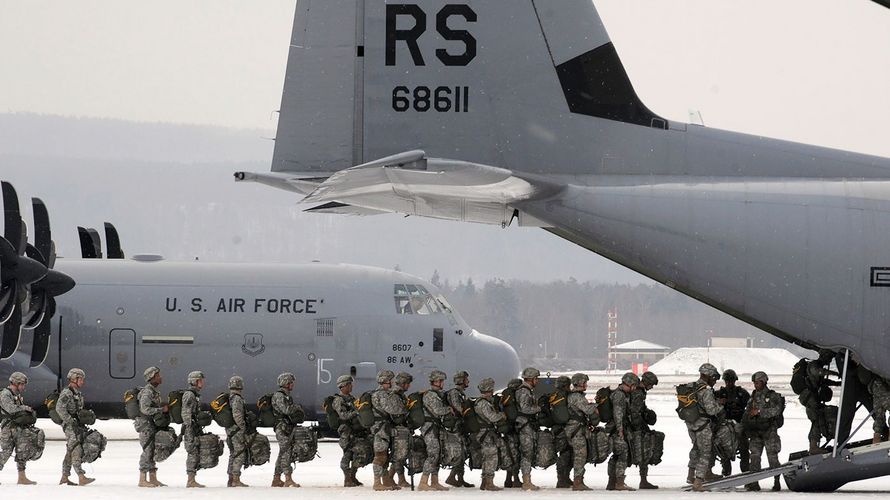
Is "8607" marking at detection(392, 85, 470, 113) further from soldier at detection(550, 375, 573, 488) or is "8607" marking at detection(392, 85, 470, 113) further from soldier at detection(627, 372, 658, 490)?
soldier at detection(627, 372, 658, 490)

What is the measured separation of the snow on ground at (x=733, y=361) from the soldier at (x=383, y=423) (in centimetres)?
7727

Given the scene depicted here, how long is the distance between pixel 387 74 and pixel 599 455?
5.44 meters

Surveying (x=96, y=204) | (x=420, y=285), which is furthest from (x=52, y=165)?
(x=420, y=285)

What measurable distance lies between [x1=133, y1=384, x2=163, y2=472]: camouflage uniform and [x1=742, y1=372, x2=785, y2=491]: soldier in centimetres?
745

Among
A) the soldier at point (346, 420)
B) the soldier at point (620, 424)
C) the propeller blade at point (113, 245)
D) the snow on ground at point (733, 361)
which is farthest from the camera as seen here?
the snow on ground at point (733, 361)

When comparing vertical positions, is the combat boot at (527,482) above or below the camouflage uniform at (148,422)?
below

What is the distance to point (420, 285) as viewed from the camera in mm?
23859

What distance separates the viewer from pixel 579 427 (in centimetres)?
1543

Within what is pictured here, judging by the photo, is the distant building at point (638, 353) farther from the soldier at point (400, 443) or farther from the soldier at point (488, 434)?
the soldier at point (400, 443)

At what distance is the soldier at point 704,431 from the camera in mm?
15164

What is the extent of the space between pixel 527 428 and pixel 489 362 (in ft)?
26.9

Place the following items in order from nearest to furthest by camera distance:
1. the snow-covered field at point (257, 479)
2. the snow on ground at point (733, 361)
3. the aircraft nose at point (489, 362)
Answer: the snow-covered field at point (257, 479), the aircraft nose at point (489, 362), the snow on ground at point (733, 361)

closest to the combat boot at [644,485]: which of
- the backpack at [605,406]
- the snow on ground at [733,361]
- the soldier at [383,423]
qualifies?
the backpack at [605,406]

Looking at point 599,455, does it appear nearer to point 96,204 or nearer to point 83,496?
point 83,496
